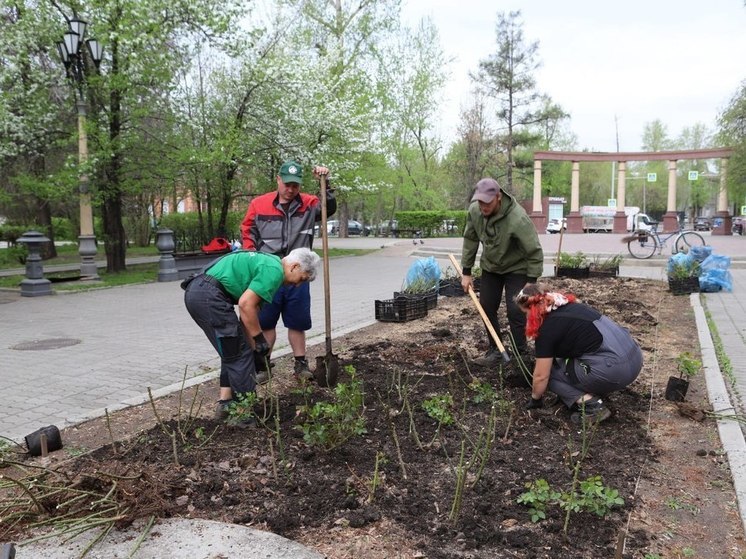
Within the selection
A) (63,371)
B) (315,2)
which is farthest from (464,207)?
(63,371)

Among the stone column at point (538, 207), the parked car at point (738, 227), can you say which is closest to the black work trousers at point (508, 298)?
the stone column at point (538, 207)

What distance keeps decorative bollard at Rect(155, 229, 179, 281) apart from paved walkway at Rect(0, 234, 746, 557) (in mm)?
1127

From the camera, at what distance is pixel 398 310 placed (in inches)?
302

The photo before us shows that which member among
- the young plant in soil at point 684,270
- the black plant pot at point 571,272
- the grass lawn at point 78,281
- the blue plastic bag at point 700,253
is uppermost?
the blue plastic bag at point 700,253

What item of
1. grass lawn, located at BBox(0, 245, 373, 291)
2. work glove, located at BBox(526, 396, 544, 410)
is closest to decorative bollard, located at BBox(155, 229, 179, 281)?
grass lawn, located at BBox(0, 245, 373, 291)

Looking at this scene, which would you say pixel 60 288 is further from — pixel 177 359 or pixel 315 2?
pixel 315 2

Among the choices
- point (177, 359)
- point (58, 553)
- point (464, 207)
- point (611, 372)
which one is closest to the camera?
point (58, 553)

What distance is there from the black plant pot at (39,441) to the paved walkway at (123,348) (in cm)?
44

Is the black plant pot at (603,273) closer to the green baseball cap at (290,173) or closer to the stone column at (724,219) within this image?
the green baseball cap at (290,173)

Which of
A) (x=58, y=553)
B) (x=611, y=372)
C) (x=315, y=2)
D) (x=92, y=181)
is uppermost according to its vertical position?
(x=315, y=2)

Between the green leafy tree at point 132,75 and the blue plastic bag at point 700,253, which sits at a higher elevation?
the green leafy tree at point 132,75

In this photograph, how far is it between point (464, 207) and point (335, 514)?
40.0 meters

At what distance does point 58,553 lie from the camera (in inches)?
95.8

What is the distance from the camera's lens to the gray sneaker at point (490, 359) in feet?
16.9
